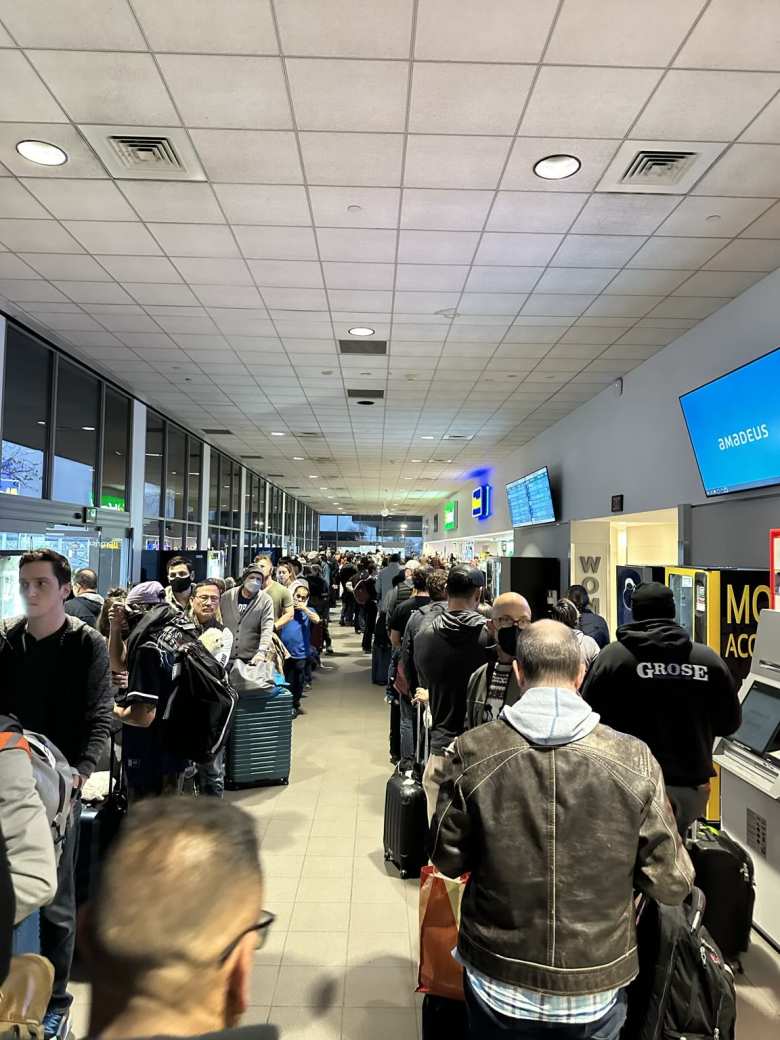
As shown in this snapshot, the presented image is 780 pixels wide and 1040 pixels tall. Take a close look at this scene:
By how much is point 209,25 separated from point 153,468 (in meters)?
8.50

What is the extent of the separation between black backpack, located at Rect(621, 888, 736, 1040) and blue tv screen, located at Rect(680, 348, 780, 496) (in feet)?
10.7

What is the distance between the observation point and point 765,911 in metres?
3.16

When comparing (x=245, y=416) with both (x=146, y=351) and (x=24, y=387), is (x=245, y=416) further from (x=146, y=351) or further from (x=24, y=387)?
(x=24, y=387)

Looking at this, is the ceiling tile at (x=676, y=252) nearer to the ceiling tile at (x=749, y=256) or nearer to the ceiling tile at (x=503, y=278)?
→ the ceiling tile at (x=749, y=256)

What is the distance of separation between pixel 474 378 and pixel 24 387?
479 cm

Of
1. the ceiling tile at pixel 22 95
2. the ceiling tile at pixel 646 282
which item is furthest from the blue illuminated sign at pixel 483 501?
the ceiling tile at pixel 22 95

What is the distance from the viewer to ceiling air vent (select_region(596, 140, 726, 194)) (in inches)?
134

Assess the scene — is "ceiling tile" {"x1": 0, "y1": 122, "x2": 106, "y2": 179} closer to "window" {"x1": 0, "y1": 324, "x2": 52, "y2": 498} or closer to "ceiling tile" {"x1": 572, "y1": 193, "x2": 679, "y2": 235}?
"ceiling tile" {"x1": 572, "y1": 193, "x2": 679, "y2": 235}

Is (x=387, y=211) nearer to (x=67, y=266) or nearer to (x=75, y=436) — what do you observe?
(x=67, y=266)

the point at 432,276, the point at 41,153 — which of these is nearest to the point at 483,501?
the point at 432,276

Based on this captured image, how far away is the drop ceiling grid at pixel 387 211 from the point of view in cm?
268

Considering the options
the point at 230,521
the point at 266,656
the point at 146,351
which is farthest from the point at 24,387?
the point at 230,521

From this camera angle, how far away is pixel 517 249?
181 inches

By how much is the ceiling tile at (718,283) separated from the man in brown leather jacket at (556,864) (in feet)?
14.2
